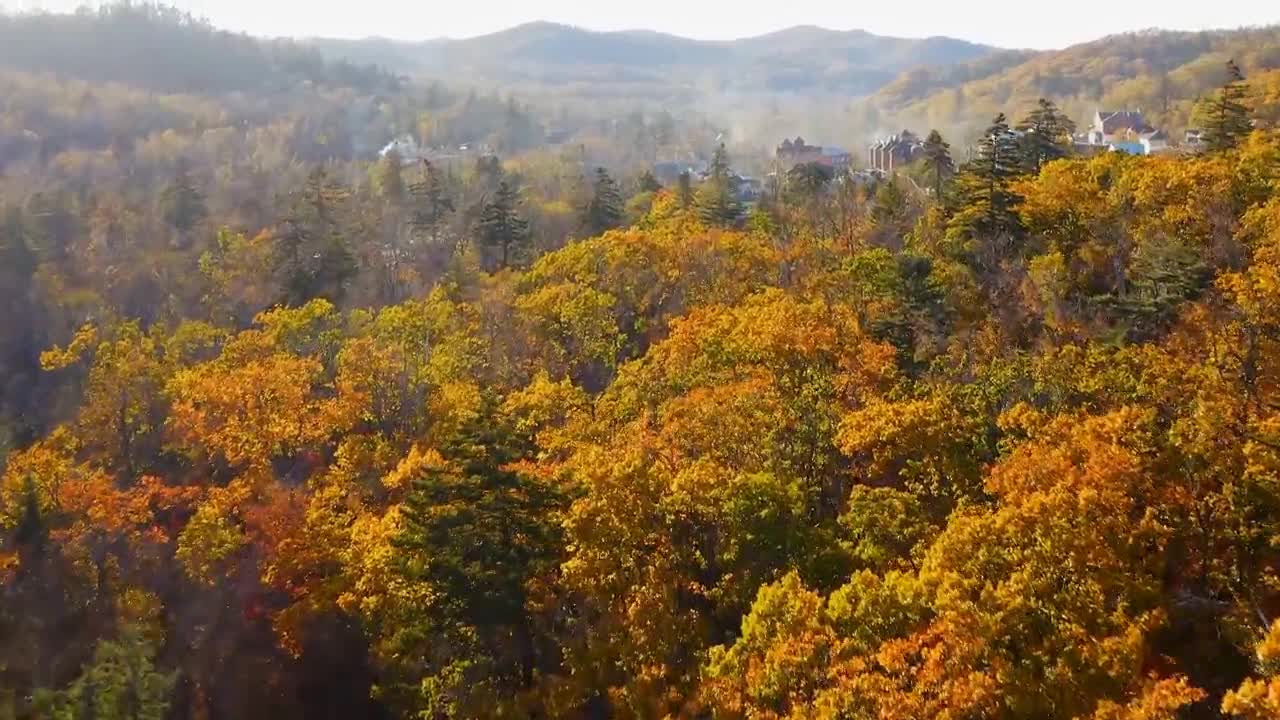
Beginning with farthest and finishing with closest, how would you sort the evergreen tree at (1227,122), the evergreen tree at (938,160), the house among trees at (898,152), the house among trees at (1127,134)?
the house among trees at (898,152), the house among trees at (1127,134), the evergreen tree at (938,160), the evergreen tree at (1227,122)

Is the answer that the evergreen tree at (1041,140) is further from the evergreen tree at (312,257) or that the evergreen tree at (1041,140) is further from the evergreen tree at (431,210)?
the evergreen tree at (312,257)

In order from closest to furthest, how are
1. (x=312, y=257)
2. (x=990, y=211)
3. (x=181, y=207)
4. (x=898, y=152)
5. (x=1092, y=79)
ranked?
(x=990, y=211)
(x=312, y=257)
(x=181, y=207)
(x=898, y=152)
(x=1092, y=79)

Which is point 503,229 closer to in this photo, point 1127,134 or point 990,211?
point 990,211

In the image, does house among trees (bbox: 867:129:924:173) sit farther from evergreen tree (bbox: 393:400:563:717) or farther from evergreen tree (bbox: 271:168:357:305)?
evergreen tree (bbox: 393:400:563:717)

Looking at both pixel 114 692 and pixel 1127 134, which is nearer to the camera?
pixel 114 692

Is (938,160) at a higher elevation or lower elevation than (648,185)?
higher

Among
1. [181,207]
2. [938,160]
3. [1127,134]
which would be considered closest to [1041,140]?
[938,160]

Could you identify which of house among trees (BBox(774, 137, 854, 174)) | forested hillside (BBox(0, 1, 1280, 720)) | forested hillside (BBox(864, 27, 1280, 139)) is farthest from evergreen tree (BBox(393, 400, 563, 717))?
forested hillside (BBox(864, 27, 1280, 139))

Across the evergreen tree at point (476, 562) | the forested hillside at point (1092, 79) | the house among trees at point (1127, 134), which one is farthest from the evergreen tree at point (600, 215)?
the forested hillside at point (1092, 79)
